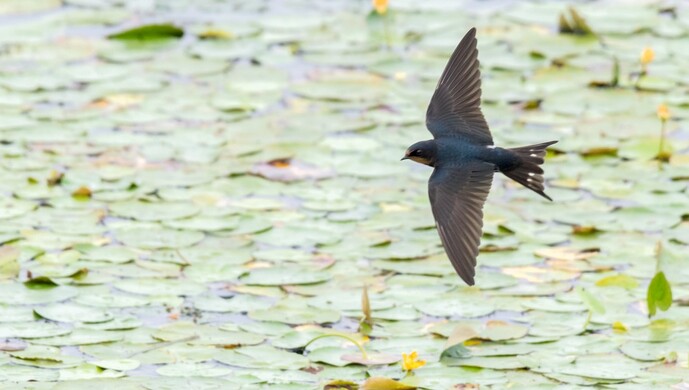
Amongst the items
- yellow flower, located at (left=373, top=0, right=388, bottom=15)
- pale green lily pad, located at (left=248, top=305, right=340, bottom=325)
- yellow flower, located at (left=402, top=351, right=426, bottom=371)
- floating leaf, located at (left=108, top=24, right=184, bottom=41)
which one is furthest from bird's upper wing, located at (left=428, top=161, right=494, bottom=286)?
floating leaf, located at (left=108, top=24, right=184, bottom=41)

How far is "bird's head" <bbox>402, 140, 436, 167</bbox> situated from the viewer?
16.7 feet

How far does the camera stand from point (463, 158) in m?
5.12

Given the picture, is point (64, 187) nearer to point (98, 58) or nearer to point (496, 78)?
point (98, 58)

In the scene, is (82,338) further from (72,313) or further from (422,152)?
(422,152)

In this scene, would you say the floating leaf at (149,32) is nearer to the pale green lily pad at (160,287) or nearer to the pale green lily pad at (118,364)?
the pale green lily pad at (160,287)

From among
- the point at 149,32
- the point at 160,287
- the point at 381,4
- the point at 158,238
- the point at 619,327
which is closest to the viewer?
the point at 619,327

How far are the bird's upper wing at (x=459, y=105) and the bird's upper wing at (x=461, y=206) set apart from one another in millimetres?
165

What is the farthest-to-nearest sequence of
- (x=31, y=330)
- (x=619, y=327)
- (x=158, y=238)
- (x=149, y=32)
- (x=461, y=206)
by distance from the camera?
1. (x=149, y=32)
2. (x=158, y=238)
3. (x=619, y=327)
4. (x=31, y=330)
5. (x=461, y=206)

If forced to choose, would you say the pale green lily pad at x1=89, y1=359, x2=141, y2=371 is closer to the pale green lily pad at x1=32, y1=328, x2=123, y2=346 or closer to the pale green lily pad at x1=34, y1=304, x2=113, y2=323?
the pale green lily pad at x1=32, y1=328, x2=123, y2=346

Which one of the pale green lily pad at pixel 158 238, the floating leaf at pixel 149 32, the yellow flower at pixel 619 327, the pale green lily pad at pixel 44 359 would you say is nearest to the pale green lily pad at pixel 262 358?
the pale green lily pad at pixel 44 359

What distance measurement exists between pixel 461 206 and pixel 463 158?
0.74ft

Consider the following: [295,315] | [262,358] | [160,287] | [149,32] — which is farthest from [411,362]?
[149,32]

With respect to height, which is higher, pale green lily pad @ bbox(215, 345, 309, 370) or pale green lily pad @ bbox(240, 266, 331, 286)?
pale green lily pad @ bbox(240, 266, 331, 286)

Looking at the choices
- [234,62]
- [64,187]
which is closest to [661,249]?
[64,187]
